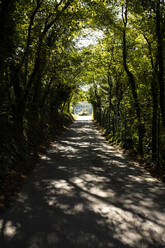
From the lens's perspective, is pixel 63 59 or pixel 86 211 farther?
pixel 63 59

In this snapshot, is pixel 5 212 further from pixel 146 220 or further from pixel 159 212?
pixel 159 212

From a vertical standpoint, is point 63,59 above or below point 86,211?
above

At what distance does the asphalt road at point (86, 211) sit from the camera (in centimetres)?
342

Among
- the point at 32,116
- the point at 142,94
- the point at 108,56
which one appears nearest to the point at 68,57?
the point at 108,56

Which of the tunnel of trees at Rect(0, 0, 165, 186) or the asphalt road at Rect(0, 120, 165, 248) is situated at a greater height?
the tunnel of trees at Rect(0, 0, 165, 186)

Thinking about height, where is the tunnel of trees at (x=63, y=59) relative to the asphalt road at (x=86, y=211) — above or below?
above

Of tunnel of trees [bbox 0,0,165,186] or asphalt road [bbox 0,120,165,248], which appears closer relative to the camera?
asphalt road [bbox 0,120,165,248]

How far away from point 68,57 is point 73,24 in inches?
217

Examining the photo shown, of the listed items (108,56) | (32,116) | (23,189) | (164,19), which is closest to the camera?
(23,189)

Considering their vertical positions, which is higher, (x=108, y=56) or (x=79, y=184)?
(x=108, y=56)

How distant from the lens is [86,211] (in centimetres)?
441

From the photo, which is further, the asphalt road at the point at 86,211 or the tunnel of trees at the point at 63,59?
the tunnel of trees at the point at 63,59

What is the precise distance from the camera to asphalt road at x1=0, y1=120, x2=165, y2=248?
3422 millimetres

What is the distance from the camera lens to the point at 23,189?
18.4ft
